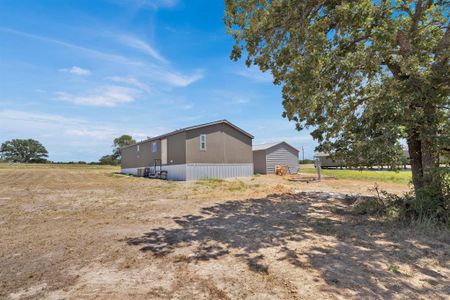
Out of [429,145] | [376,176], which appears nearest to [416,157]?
[429,145]

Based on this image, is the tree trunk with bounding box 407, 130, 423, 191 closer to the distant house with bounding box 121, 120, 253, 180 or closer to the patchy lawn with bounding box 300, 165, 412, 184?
the patchy lawn with bounding box 300, 165, 412, 184

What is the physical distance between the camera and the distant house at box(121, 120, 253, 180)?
60.3ft

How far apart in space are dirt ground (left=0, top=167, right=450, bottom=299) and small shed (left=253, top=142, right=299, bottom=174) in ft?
57.7

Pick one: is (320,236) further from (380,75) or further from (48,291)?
(380,75)

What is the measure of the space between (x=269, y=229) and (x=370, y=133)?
3.30 metres

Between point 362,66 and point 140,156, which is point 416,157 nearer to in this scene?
point 362,66

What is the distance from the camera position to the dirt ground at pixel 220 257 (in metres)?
2.78

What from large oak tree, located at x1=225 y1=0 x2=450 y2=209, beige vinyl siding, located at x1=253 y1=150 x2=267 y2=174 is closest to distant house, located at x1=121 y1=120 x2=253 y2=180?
beige vinyl siding, located at x1=253 y1=150 x2=267 y2=174

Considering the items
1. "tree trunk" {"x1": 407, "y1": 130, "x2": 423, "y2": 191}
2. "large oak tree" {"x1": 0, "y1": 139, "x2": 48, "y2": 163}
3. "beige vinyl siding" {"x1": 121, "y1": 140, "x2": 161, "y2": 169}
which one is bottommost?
"tree trunk" {"x1": 407, "y1": 130, "x2": 423, "y2": 191}

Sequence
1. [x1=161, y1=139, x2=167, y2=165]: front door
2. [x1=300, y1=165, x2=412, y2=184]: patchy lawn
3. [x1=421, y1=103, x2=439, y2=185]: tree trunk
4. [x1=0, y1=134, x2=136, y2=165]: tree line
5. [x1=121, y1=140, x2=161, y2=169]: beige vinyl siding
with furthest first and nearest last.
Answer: [x1=0, y1=134, x2=136, y2=165]: tree line
[x1=121, y1=140, x2=161, y2=169]: beige vinyl siding
[x1=161, y1=139, x2=167, y2=165]: front door
[x1=300, y1=165, x2=412, y2=184]: patchy lawn
[x1=421, y1=103, x2=439, y2=185]: tree trunk

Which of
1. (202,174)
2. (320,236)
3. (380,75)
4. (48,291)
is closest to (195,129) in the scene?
(202,174)

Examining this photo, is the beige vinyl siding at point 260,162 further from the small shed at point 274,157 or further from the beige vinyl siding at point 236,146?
the beige vinyl siding at point 236,146

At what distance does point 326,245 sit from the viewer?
13.6ft

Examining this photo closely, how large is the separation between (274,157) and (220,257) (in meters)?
21.5
